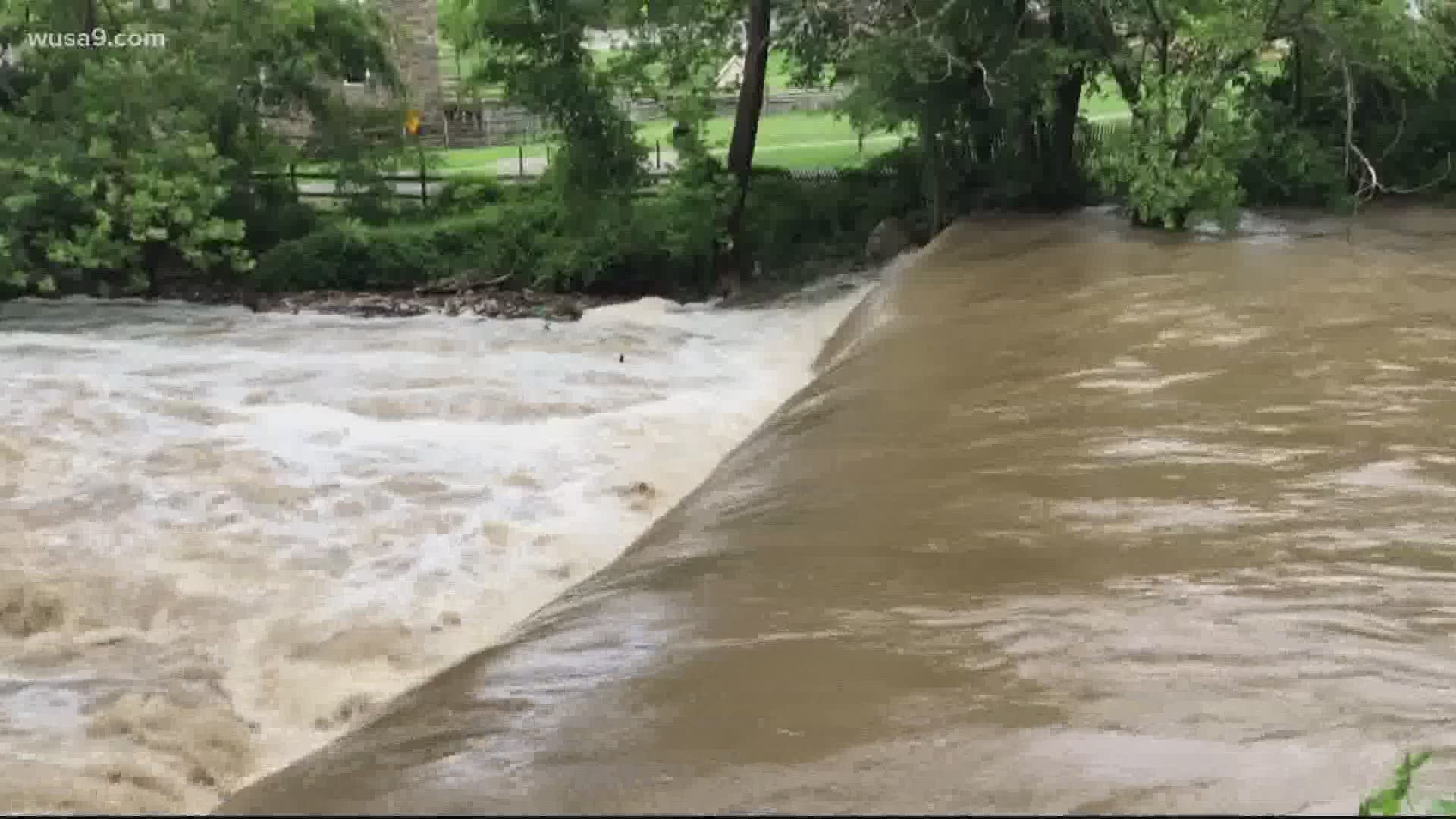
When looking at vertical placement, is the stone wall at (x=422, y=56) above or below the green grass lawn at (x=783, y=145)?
above

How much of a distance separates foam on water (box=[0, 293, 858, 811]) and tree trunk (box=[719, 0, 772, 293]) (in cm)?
392

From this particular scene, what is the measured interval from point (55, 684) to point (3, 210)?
13.1 meters

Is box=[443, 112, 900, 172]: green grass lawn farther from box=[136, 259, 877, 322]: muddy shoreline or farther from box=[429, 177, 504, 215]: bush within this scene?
box=[136, 259, 877, 322]: muddy shoreline

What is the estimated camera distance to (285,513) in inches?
340

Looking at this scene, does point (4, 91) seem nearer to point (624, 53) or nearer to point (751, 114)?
point (624, 53)

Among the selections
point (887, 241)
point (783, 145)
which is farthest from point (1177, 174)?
point (783, 145)

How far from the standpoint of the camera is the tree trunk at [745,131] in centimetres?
1903

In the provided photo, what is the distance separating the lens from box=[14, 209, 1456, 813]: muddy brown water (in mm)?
3445

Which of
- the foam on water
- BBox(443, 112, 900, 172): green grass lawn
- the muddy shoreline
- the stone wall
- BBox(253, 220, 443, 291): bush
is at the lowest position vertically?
the foam on water

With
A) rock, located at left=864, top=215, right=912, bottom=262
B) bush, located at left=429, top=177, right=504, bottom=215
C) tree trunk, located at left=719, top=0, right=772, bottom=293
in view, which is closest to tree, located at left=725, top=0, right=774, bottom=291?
tree trunk, located at left=719, top=0, right=772, bottom=293
